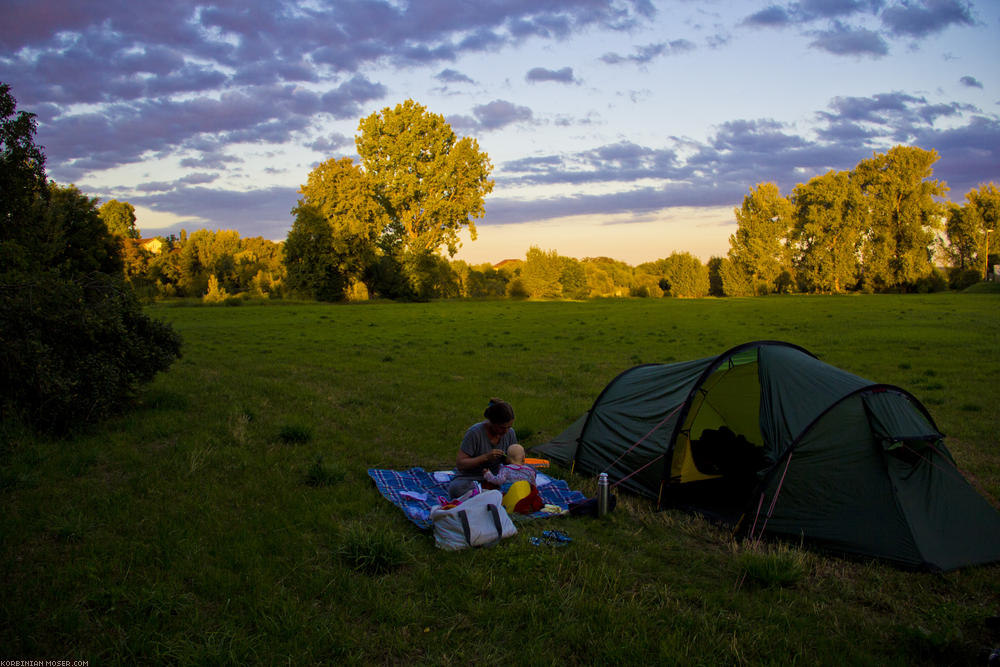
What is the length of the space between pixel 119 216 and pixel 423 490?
7427 cm

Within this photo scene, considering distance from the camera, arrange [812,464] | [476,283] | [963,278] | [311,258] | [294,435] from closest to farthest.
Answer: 1. [812,464]
2. [294,435]
3. [311,258]
4. [963,278]
5. [476,283]

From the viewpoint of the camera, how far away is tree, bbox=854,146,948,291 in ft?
200

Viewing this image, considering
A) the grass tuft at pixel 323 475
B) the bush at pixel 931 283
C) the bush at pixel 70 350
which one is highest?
the bush at pixel 931 283

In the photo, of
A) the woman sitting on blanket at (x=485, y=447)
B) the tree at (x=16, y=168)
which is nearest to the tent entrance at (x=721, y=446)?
the woman sitting on blanket at (x=485, y=447)

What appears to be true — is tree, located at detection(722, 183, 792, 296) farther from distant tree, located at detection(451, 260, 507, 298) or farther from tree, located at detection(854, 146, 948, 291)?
distant tree, located at detection(451, 260, 507, 298)

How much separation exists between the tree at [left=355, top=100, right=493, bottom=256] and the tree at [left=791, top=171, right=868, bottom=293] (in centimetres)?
3803

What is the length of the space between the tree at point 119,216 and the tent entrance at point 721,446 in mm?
72289

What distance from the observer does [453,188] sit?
55625 millimetres

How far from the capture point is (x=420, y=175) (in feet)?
180


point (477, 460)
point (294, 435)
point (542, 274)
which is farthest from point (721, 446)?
point (542, 274)

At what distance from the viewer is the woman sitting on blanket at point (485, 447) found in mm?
6133

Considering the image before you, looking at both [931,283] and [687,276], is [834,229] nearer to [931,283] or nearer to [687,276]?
[931,283]

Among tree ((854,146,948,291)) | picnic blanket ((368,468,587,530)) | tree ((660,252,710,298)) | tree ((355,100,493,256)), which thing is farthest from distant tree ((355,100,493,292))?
picnic blanket ((368,468,587,530))

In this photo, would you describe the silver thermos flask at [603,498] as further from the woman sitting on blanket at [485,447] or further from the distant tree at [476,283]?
the distant tree at [476,283]
